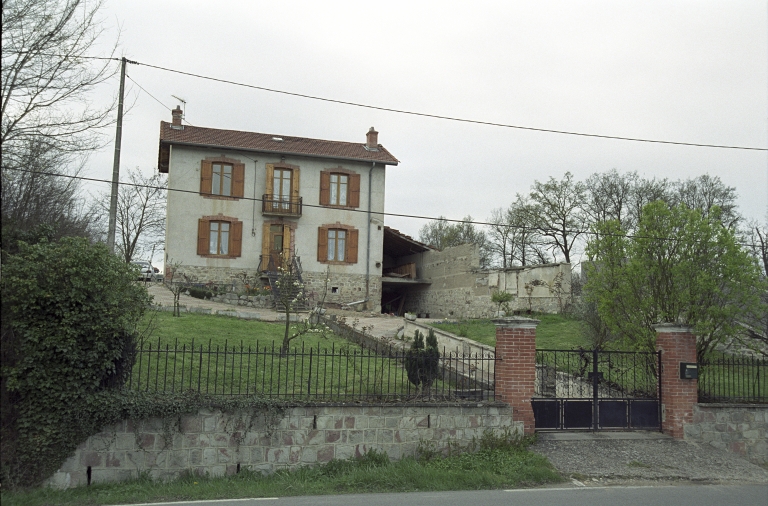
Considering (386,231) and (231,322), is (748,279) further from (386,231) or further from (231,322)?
(386,231)

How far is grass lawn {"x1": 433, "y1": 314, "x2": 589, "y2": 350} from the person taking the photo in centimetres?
1798

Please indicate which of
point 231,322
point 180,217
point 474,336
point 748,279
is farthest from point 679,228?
point 180,217

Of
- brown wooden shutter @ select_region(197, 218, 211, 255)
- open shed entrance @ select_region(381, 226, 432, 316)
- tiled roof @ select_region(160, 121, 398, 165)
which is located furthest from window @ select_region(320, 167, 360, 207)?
brown wooden shutter @ select_region(197, 218, 211, 255)

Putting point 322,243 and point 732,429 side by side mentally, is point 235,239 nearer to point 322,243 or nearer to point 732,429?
point 322,243

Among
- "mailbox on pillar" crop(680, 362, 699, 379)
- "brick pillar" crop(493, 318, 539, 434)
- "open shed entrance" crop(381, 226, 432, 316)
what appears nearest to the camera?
"brick pillar" crop(493, 318, 539, 434)

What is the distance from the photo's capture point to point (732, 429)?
11117 mm

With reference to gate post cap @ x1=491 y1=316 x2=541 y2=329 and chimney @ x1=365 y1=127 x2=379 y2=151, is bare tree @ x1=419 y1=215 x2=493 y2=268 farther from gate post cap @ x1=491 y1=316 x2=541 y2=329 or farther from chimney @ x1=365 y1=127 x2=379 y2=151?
gate post cap @ x1=491 y1=316 x2=541 y2=329

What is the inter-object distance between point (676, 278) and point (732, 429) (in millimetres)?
3051

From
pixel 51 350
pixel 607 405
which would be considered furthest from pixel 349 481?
pixel 607 405

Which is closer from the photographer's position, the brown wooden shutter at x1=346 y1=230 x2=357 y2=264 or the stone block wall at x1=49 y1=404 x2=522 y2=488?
the stone block wall at x1=49 y1=404 x2=522 y2=488

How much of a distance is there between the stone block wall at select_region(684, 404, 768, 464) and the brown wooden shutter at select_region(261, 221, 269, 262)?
69.0ft

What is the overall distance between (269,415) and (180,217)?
2060 cm

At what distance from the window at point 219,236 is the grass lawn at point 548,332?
10948mm

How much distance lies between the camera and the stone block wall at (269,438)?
8.35 m
